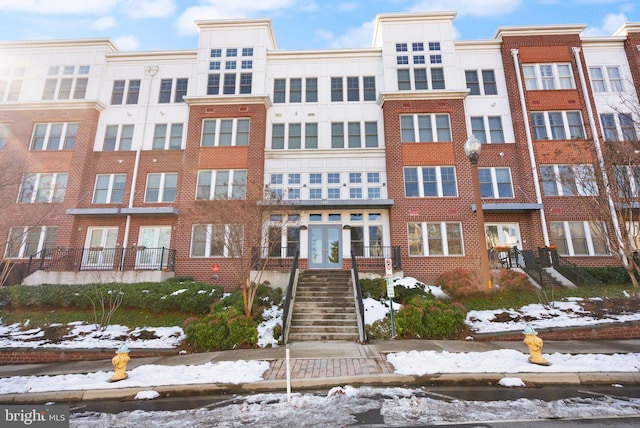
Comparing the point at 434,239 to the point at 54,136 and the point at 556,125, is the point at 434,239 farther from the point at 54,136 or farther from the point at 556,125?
the point at 54,136

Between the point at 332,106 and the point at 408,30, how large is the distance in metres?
7.26

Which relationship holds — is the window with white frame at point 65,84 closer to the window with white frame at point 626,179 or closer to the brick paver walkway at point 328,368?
the brick paver walkway at point 328,368

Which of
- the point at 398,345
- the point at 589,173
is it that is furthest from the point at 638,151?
the point at 398,345

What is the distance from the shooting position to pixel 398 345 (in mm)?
9000

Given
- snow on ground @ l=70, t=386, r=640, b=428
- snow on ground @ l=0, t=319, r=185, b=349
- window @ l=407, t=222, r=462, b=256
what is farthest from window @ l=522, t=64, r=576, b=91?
snow on ground @ l=0, t=319, r=185, b=349

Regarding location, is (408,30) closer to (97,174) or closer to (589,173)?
(589,173)

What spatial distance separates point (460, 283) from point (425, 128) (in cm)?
991

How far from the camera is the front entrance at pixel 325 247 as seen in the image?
56.4 ft

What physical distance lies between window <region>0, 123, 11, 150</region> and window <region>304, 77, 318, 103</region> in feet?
62.6

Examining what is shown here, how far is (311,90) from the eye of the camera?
66.1 ft

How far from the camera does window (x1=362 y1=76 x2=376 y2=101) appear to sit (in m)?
19.8

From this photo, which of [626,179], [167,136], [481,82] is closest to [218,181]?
[167,136]

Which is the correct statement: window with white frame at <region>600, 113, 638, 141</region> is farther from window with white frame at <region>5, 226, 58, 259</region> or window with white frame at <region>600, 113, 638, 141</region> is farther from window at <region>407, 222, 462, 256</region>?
A: window with white frame at <region>5, 226, 58, 259</region>

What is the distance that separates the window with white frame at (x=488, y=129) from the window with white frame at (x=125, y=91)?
21.9 metres
